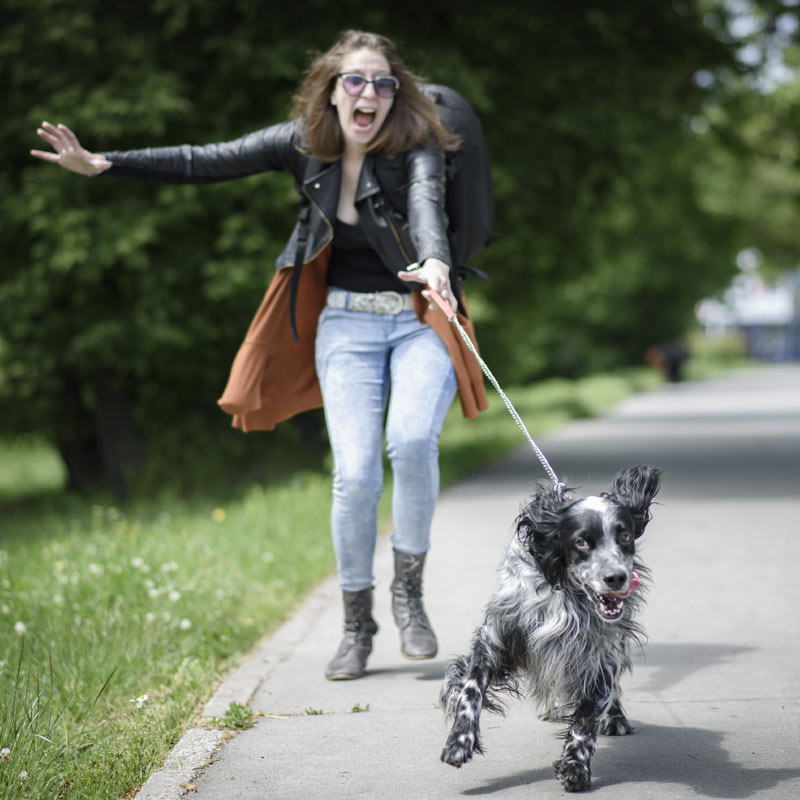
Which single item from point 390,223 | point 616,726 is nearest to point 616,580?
point 616,726

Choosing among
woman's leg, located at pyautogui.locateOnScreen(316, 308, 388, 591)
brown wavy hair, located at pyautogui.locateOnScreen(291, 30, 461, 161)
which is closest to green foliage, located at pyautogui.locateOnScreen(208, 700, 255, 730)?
woman's leg, located at pyautogui.locateOnScreen(316, 308, 388, 591)

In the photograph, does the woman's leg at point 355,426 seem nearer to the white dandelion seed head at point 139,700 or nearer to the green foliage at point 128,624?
the green foliage at point 128,624

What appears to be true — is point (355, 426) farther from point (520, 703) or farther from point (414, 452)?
point (520, 703)

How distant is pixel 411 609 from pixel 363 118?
6.09 ft

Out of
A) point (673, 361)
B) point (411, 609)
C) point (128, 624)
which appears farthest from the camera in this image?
point (673, 361)

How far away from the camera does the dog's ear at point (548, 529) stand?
11.6 feet

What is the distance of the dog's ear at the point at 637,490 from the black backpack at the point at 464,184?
1.50 meters

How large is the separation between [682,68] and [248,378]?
9.56m

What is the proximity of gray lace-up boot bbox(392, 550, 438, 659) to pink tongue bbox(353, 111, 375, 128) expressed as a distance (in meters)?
1.60

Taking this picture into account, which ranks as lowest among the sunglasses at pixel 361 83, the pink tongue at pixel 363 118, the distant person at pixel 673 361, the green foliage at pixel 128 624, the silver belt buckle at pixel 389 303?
the distant person at pixel 673 361

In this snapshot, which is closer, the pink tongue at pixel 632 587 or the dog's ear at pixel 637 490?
the pink tongue at pixel 632 587

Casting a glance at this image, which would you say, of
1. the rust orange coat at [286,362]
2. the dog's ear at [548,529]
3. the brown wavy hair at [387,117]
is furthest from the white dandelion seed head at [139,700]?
the brown wavy hair at [387,117]

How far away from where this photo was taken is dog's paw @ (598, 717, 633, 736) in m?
4.02

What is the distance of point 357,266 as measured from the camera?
16.1 feet
